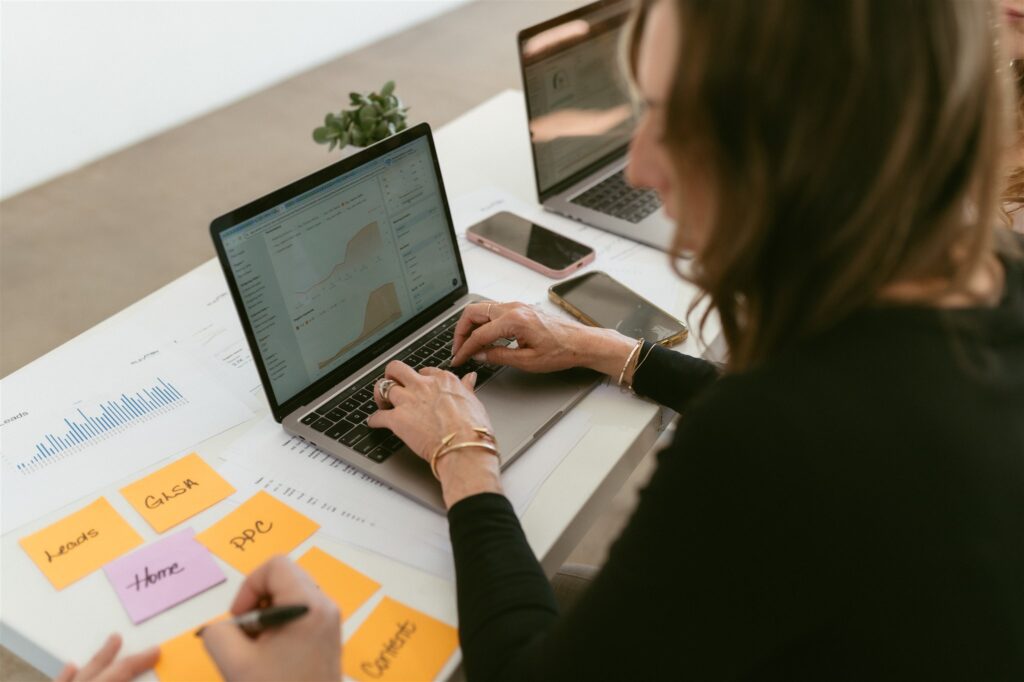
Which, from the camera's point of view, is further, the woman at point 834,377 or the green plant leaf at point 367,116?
the green plant leaf at point 367,116

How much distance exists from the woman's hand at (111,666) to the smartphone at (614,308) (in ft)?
2.30

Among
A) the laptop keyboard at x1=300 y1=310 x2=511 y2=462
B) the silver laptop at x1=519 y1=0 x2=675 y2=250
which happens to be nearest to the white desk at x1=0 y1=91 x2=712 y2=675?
the laptop keyboard at x1=300 y1=310 x2=511 y2=462

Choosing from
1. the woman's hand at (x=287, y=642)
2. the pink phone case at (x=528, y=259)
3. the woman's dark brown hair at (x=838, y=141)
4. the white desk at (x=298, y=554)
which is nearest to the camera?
the woman's dark brown hair at (x=838, y=141)

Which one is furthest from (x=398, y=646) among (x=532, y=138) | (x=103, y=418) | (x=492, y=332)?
(x=532, y=138)

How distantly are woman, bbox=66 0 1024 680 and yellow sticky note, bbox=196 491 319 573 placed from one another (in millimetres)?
347

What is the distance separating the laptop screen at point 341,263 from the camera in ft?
3.17

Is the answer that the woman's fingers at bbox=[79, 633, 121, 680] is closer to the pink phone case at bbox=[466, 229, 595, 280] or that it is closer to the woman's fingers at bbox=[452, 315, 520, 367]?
the woman's fingers at bbox=[452, 315, 520, 367]

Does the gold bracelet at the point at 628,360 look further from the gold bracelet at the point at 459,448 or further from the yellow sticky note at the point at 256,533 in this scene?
the yellow sticky note at the point at 256,533

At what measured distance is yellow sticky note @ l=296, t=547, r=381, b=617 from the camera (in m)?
0.83

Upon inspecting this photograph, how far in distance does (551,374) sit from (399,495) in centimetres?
27

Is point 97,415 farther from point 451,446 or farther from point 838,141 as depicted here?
point 838,141

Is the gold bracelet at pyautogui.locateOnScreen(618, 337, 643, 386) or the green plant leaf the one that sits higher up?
the green plant leaf

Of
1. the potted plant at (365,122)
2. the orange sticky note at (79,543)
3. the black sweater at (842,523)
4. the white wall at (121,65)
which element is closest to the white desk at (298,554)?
the orange sticky note at (79,543)

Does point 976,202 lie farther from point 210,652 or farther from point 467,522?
point 210,652
